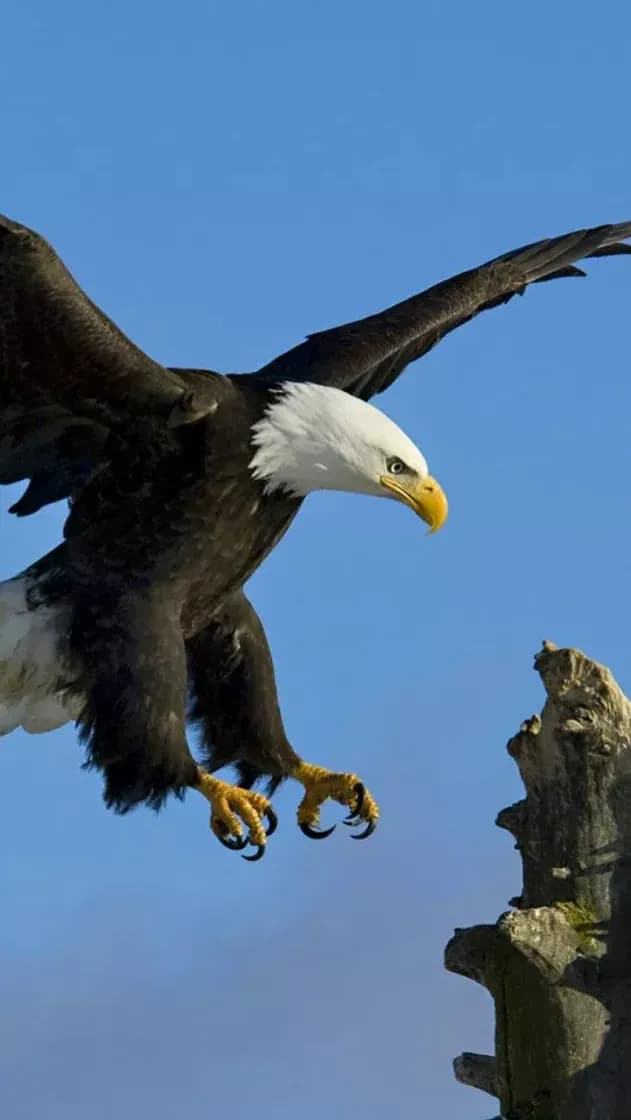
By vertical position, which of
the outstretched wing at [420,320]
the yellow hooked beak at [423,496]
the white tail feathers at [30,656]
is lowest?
the white tail feathers at [30,656]

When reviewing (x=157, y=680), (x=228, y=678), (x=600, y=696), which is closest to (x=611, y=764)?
(x=600, y=696)

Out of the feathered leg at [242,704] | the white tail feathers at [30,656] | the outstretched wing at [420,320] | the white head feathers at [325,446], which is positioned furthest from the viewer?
the outstretched wing at [420,320]

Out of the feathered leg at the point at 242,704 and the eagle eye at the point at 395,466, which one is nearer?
the eagle eye at the point at 395,466

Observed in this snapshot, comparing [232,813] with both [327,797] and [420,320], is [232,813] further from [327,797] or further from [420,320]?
[420,320]

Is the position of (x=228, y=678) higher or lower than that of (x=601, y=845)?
higher

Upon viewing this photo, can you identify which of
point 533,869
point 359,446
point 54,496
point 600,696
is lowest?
point 533,869

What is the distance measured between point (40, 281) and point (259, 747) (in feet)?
7.13

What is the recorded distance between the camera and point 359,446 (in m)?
7.46

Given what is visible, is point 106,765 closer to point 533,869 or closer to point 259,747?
point 259,747

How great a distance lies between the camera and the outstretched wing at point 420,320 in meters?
8.38

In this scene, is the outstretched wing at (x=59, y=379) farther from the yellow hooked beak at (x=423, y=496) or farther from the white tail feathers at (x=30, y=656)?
the yellow hooked beak at (x=423, y=496)

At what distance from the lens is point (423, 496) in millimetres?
7523

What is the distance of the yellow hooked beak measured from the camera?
750 cm

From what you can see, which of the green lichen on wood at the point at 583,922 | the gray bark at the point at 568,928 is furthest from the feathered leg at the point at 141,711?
the green lichen on wood at the point at 583,922
